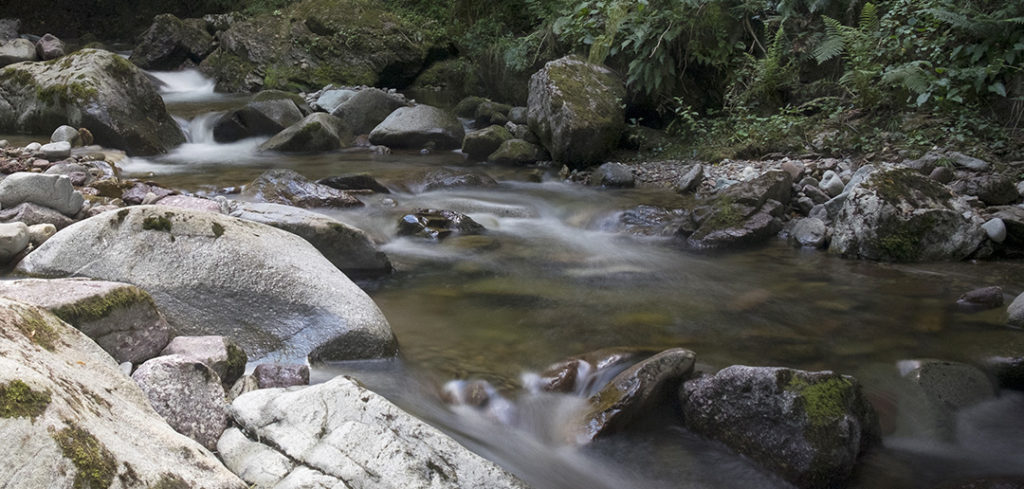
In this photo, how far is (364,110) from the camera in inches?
496

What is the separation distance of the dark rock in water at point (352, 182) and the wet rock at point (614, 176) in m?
2.84

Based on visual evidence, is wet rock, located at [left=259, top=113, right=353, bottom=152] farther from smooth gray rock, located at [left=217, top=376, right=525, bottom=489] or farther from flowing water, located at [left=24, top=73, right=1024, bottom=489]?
smooth gray rock, located at [left=217, top=376, right=525, bottom=489]

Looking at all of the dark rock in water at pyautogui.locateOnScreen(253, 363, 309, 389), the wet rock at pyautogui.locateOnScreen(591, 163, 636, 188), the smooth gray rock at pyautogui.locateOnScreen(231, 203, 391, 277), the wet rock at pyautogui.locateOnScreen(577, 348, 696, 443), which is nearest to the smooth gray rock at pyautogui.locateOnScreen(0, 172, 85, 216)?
the smooth gray rock at pyautogui.locateOnScreen(231, 203, 391, 277)

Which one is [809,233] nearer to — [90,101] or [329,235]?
[329,235]

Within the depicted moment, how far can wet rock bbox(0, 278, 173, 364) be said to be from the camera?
3.05 m

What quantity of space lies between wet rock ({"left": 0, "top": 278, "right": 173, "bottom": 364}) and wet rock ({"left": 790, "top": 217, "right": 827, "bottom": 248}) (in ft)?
18.2

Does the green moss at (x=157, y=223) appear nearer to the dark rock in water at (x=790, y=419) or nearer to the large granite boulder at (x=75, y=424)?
the large granite boulder at (x=75, y=424)

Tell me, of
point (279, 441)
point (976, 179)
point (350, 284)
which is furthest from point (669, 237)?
point (279, 441)

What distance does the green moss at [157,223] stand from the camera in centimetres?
414

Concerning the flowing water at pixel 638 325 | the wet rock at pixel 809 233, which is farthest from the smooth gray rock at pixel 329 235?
the wet rock at pixel 809 233

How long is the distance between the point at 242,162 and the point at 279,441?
8186 millimetres

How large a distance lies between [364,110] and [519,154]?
3.71m

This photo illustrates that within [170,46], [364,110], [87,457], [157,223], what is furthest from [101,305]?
[170,46]

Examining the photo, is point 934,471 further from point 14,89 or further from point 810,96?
point 14,89
